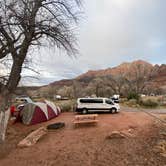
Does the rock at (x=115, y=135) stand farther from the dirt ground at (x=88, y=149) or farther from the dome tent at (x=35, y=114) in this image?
the dome tent at (x=35, y=114)

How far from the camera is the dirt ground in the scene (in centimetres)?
951

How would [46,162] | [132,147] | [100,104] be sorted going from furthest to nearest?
[100,104], [132,147], [46,162]

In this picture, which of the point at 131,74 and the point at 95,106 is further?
the point at 131,74

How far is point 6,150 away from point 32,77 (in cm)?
452

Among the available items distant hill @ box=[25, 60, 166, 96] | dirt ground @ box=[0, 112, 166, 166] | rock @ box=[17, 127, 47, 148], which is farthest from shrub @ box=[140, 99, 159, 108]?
distant hill @ box=[25, 60, 166, 96]

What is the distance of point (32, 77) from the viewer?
46.4 feet

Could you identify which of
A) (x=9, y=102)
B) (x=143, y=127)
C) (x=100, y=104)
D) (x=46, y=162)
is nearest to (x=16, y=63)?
(x=9, y=102)

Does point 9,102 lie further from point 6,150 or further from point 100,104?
point 100,104

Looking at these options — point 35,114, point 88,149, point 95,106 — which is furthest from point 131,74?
point 88,149

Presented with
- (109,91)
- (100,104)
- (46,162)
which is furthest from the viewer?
(109,91)

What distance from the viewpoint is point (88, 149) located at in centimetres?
1093

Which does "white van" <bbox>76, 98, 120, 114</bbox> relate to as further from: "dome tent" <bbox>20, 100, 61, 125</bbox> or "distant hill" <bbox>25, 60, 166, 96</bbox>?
"distant hill" <bbox>25, 60, 166, 96</bbox>

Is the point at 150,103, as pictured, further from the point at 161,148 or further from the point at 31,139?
the point at 31,139

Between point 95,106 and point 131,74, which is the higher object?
point 131,74
